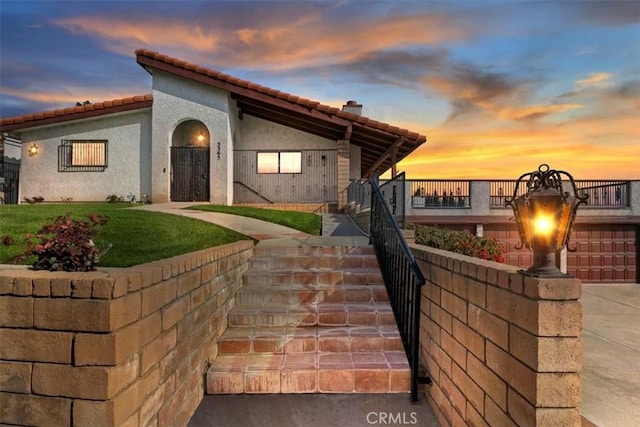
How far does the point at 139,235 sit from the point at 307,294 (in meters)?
2.82

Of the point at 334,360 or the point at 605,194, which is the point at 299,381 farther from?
the point at 605,194

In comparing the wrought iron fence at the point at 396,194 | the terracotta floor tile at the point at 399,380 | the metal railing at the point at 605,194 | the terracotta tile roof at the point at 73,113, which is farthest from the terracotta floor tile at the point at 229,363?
the metal railing at the point at 605,194

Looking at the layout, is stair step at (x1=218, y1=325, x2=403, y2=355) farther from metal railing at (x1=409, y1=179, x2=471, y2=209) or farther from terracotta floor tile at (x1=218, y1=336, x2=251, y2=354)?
metal railing at (x1=409, y1=179, x2=471, y2=209)

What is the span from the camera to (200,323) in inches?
124

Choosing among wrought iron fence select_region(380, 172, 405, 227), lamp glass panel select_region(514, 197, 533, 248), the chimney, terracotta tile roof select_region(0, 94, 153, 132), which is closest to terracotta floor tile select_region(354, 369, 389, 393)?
lamp glass panel select_region(514, 197, 533, 248)

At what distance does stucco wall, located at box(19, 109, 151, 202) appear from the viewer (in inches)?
499

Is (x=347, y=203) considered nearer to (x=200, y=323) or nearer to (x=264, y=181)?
(x=264, y=181)

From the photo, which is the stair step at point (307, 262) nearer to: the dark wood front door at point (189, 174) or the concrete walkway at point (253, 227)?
the concrete walkway at point (253, 227)

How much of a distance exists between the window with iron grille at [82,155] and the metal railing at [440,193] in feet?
39.9

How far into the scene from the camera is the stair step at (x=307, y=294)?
4430 millimetres

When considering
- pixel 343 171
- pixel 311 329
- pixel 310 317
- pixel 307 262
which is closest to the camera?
pixel 311 329

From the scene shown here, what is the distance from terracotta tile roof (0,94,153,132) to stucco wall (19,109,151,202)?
1.10ft

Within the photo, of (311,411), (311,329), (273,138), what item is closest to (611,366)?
(311,329)

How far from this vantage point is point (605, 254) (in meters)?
13.6
